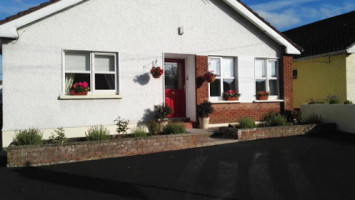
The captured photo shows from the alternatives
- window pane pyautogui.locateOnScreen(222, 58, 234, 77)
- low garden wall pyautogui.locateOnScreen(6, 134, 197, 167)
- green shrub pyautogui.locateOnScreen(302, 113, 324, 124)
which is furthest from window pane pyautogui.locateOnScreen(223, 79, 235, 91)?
low garden wall pyautogui.locateOnScreen(6, 134, 197, 167)

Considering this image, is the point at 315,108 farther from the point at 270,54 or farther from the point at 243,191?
the point at 243,191

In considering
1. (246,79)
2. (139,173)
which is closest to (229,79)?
(246,79)

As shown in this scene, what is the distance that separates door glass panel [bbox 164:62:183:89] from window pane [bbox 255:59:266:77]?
3116 millimetres

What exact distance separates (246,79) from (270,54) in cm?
156

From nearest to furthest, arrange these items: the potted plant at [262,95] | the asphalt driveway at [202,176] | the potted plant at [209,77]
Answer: the asphalt driveway at [202,176] < the potted plant at [209,77] < the potted plant at [262,95]

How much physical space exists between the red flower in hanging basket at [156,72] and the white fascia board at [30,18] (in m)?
3.05

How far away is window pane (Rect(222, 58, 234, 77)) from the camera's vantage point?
33.1 ft

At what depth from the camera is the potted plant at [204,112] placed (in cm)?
909

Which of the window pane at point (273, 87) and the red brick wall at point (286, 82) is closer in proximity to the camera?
the red brick wall at point (286, 82)

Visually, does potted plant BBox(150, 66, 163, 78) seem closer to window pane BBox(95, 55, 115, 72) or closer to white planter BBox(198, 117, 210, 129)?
window pane BBox(95, 55, 115, 72)

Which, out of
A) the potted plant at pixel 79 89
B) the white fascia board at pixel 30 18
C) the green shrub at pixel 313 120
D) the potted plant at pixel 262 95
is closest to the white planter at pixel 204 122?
the potted plant at pixel 262 95

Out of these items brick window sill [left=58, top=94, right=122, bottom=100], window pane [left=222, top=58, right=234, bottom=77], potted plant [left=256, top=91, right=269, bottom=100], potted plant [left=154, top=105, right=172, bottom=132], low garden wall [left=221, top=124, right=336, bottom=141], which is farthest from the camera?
potted plant [left=256, top=91, right=269, bottom=100]

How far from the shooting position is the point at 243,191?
4.10 m

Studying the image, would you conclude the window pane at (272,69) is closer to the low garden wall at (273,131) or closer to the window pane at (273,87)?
the window pane at (273,87)
